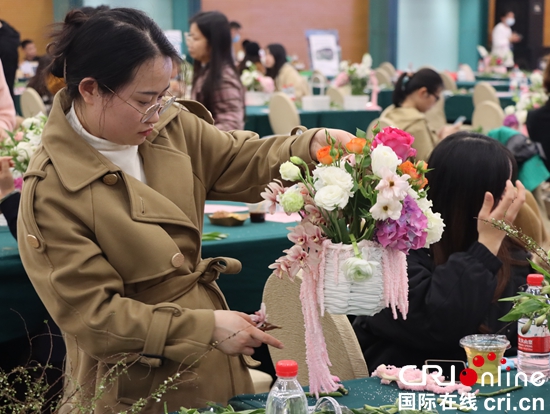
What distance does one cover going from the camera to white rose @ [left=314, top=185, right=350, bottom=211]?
4.76 ft

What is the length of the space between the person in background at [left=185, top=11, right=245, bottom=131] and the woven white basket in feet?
10.5

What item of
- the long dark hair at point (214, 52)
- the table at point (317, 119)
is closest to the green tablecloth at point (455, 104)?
the table at point (317, 119)

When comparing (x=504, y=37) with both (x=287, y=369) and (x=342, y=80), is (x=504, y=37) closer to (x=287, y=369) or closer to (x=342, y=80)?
(x=342, y=80)

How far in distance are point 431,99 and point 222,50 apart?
1624 mm

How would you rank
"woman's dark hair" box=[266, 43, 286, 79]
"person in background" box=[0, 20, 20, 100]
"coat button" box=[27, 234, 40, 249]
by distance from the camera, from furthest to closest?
"woman's dark hair" box=[266, 43, 286, 79]
"person in background" box=[0, 20, 20, 100]
"coat button" box=[27, 234, 40, 249]

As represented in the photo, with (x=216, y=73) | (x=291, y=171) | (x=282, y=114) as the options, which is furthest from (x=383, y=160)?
(x=282, y=114)

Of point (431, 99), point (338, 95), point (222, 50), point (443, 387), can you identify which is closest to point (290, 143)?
point (443, 387)

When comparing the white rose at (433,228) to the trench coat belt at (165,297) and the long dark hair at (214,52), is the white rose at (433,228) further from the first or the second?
the long dark hair at (214,52)

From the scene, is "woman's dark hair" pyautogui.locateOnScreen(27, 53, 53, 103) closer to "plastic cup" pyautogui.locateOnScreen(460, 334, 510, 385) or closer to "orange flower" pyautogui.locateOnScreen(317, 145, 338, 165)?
"orange flower" pyautogui.locateOnScreen(317, 145, 338, 165)

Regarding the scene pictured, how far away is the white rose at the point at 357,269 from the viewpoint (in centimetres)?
145

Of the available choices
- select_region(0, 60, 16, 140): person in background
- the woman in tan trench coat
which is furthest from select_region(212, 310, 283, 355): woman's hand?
select_region(0, 60, 16, 140): person in background

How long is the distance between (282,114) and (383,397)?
5.49m

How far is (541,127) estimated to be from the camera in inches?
208

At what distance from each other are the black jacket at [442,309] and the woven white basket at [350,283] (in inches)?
21.1
